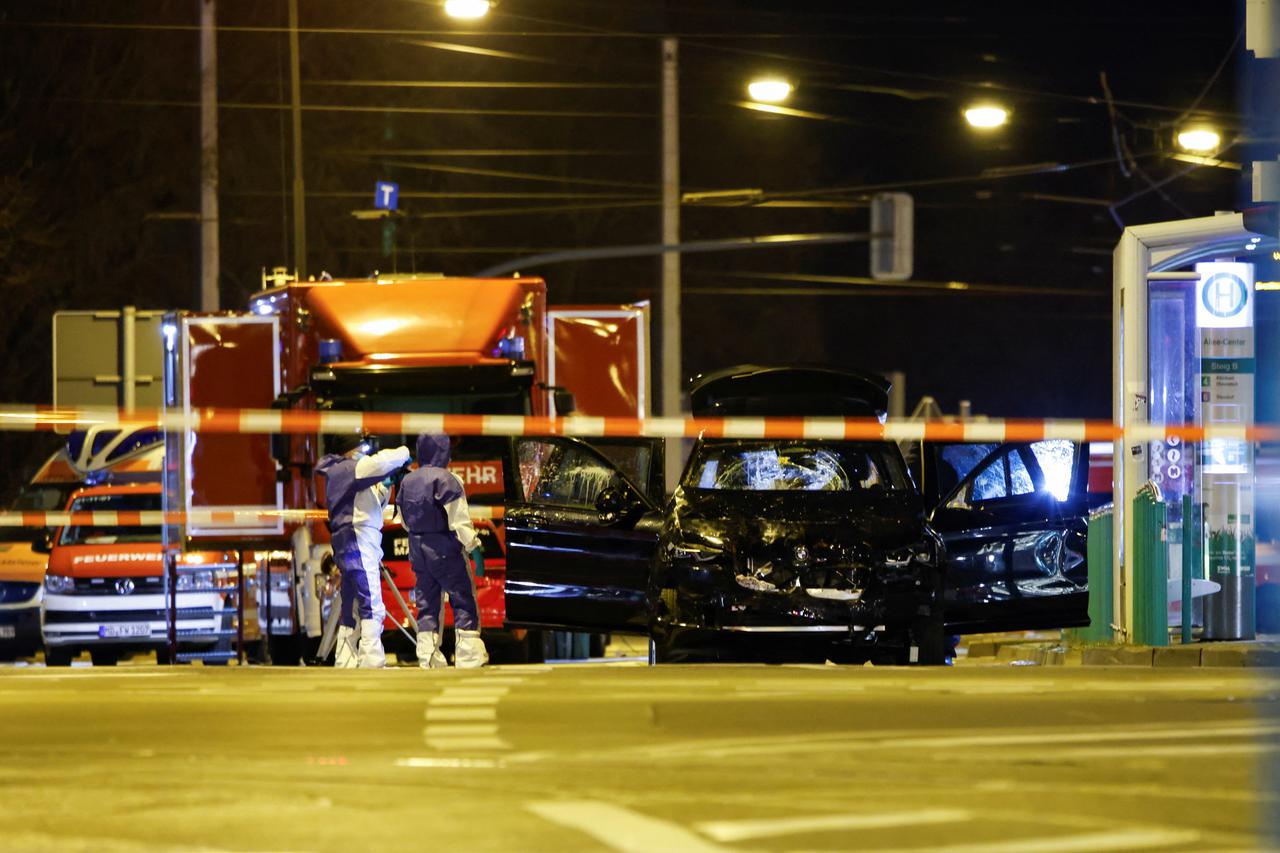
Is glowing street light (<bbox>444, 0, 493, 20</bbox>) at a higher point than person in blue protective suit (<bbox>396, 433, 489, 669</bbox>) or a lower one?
higher

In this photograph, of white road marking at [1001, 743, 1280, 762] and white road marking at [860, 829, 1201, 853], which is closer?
white road marking at [860, 829, 1201, 853]

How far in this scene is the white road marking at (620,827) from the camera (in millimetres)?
6387

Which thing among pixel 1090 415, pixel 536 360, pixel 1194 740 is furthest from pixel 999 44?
pixel 1194 740

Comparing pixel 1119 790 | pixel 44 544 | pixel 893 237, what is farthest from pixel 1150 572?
pixel 893 237

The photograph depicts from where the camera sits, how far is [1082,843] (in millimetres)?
6395

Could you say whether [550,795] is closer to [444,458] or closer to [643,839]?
[643,839]

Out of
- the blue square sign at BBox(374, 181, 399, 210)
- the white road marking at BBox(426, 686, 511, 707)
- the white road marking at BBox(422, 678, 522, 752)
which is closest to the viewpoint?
the white road marking at BBox(422, 678, 522, 752)

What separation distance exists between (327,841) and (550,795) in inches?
38.5

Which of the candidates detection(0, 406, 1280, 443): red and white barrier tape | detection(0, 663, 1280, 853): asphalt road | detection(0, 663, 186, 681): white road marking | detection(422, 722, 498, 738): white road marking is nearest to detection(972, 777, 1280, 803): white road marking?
detection(0, 663, 1280, 853): asphalt road

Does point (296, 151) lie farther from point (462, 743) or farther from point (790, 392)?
point (462, 743)

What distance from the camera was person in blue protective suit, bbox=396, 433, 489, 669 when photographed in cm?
1376

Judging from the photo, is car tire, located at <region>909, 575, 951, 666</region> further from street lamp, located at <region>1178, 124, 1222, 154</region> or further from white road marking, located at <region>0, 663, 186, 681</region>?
street lamp, located at <region>1178, 124, 1222, 154</region>

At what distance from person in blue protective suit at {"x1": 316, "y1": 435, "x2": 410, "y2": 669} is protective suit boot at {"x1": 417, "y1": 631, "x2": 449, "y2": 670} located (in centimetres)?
32

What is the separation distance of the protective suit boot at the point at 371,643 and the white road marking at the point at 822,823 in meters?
7.83
